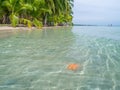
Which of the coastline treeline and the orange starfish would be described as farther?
the coastline treeline

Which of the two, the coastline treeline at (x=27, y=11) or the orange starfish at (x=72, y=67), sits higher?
the coastline treeline at (x=27, y=11)

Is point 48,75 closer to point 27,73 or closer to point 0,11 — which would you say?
point 27,73

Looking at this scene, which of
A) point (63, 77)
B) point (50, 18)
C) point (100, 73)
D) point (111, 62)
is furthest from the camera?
point (50, 18)

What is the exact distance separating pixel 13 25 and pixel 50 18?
1861cm

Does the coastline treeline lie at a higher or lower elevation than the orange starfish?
higher

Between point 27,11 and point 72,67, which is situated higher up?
point 27,11

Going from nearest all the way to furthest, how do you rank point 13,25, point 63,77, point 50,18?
1. point 63,77
2. point 13,25
3. point 50,18

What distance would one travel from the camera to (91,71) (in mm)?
6520

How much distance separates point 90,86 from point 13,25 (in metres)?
24.6

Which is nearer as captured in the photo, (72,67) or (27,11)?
(72,67)

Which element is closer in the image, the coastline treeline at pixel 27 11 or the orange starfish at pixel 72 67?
the orange starfish at pixel 72 67

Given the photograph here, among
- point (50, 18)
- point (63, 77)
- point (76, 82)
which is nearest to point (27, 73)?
point (63, 77)

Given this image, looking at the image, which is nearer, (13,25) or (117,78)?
(117,78)

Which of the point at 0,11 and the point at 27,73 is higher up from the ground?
the point at 0,11
